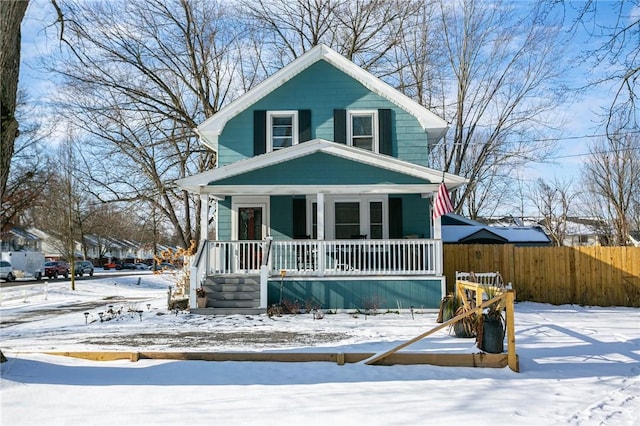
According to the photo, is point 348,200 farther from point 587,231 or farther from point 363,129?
point 587,231

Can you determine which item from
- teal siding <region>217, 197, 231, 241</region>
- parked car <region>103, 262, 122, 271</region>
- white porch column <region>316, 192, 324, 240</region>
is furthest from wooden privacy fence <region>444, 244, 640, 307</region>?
parked car <region>103, 262, 122, 271</region>

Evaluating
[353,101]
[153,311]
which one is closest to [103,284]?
[153,311]

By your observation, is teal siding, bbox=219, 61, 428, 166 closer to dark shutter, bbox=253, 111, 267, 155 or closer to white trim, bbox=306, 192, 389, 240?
dark shutter, bbox=253, 111, 267, 155

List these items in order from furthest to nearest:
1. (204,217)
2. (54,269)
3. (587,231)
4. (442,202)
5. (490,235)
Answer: (587,231) → (54,269) → (490,235) → (204,217) → (442,202)

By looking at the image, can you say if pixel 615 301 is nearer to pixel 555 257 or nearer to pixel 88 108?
pixel 555 257

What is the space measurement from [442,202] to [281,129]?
19.1 feet

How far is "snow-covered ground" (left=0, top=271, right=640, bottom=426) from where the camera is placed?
187 inches

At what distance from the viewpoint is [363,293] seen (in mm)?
13070

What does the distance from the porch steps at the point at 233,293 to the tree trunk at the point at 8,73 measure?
7.23 meters

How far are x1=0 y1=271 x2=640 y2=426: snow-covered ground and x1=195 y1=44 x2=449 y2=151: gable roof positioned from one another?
24.9ft

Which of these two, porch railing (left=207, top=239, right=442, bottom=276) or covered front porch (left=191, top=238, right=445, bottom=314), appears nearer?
covered front porch (left=191, top=238, right=445, bottom=314)

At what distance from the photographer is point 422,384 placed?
579cm

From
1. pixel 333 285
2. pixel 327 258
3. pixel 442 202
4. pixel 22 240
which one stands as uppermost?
pixel 22 240

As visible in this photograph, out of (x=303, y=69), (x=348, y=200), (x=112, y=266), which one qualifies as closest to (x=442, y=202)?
(x=348, y=200)
